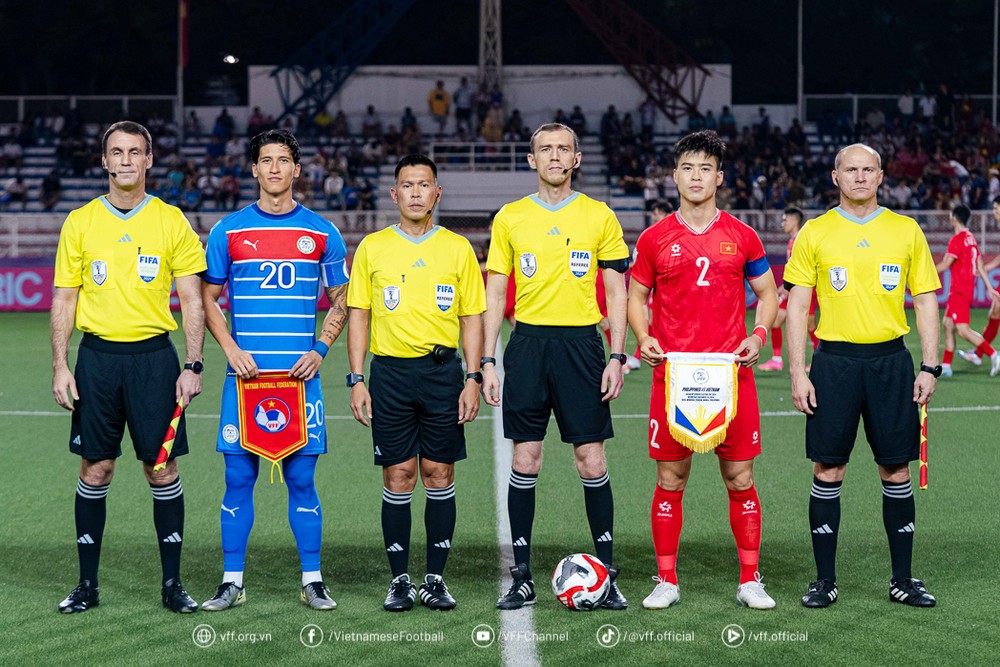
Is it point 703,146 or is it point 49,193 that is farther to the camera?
point 49,193

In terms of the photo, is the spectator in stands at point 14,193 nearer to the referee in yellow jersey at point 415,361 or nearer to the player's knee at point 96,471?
the player's knee at point 96,471

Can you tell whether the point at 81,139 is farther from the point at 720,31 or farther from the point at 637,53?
the point at 720,31

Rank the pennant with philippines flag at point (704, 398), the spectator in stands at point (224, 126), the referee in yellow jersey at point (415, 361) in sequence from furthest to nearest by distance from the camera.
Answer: the spectator in stands at point (224, 126) → the referee in yellow jersey at point (415, 361) → the pennant with philippines flag at point (704, 398)

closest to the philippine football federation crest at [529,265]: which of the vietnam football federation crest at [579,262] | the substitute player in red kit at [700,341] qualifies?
the vietnam football federation crest at [579,262]

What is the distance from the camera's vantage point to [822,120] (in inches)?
1323

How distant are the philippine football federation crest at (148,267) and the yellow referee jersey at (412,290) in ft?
2.90

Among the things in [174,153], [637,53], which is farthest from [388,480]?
[637,53]

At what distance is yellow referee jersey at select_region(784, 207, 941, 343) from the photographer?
5613 millimetres

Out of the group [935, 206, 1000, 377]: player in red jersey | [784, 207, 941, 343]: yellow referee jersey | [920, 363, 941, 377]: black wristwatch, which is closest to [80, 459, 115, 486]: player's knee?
[784, 207, 941, 343]: yellow referee jersey

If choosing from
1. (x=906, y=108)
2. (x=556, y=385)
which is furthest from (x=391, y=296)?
(x=906, y=108)

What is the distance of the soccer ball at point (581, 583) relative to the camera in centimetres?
560

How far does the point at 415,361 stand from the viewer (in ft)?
18.8

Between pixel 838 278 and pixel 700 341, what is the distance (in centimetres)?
68

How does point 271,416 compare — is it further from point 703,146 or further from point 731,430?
point 703,146
